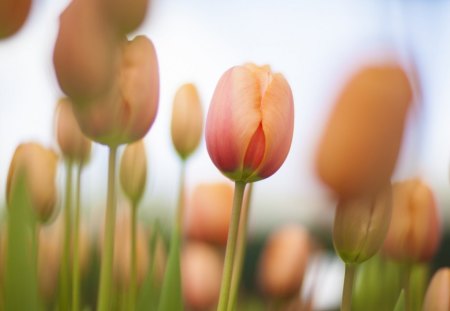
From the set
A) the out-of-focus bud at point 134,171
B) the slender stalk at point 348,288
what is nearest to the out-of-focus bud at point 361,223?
the slender stalk at point 348,288

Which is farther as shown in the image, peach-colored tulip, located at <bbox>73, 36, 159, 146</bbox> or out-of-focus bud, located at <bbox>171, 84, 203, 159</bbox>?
out-of-focus bud, located at <bbox>171, 84, 203, 159</bbox>

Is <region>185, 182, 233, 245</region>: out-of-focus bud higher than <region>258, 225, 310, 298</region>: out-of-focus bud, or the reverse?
<region>185, 182, 233, 245</region>: out-of-focus bud

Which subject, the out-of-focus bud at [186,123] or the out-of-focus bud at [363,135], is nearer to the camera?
the out-of-focus bud at [363,135]

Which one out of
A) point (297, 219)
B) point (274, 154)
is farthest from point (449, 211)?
point (274, 154)

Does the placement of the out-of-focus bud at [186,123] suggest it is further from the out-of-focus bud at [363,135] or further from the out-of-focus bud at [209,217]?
the out-of-focus bud at [363,135]

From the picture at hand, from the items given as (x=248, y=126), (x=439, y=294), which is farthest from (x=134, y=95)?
(x=439, y=294)

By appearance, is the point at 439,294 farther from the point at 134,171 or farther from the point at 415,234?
the point at 134,171

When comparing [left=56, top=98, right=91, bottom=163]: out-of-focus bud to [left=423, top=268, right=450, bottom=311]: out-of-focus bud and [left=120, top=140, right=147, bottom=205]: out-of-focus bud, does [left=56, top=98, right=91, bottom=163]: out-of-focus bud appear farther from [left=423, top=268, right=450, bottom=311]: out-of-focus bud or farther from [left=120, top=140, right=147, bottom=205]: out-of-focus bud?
[left=423, top=268, right=450, bottom=311]: out-of-focus bud

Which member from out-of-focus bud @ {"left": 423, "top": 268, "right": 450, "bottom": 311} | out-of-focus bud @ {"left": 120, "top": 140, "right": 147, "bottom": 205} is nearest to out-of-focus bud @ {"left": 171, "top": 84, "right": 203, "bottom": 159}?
out-of-focus bud @ {"left": 120, "top": 140, "right": 147, "bottom": 205}

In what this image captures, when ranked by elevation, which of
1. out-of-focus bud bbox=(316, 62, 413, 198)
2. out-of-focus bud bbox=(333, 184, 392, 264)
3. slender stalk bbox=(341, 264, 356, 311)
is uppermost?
out-of-focus bud bbox=(316, 62, 413, 198)
